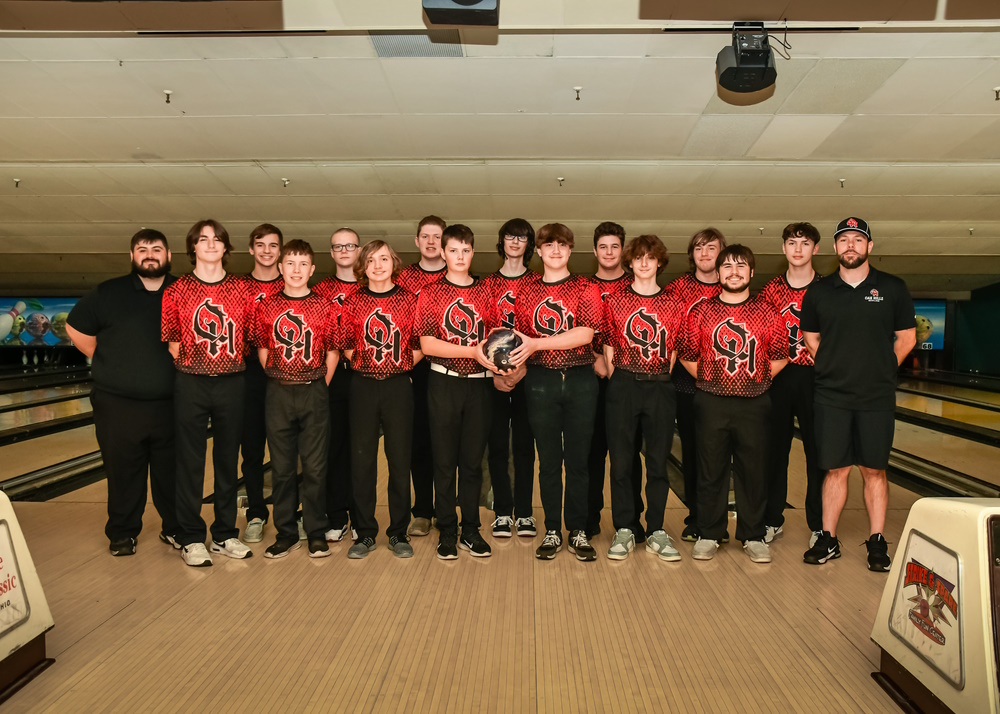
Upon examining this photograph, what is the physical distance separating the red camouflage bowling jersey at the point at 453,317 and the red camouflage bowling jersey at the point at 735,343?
0.88 meters

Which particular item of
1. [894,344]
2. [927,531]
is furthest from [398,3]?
[927,531]

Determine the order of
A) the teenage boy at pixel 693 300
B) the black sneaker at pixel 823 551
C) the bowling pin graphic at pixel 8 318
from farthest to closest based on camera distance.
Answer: the bowling pin graphic at pixel 8 318 → the teenage boy at pixel 693 300 → the black sneaker at pixel 823 551

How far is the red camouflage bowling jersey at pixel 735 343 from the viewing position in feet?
10.00

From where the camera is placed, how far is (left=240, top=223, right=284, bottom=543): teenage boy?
3328mm

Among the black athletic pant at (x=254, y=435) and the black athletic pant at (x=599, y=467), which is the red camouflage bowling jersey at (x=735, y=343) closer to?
the black athletic pant at (x=599, y=467)

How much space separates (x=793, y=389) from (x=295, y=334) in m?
2.24

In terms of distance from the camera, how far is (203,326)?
302 centimetres

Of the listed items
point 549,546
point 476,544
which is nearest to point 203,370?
point 476,544

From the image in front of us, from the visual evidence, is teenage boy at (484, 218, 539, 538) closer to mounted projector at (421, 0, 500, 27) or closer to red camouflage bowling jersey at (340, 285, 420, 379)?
red camouflage bowling jersey at (340, 285, 420, 379)

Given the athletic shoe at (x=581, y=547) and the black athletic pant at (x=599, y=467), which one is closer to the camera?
the athletic shoe at (x=581, y=547)

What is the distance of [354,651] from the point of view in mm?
2178

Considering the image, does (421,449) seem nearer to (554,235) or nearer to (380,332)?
(380,332)

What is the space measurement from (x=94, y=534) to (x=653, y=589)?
2.58m

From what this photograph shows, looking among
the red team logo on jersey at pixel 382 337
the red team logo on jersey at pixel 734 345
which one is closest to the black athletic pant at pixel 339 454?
the red team logo on jersey at pixel 382 337
